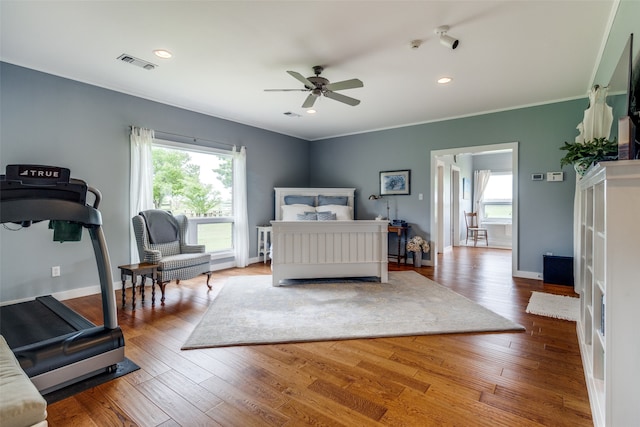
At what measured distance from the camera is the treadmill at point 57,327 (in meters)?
1.73

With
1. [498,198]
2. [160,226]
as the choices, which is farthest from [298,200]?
[498,198]

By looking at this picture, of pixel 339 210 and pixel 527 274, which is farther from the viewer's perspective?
pixel 339 210

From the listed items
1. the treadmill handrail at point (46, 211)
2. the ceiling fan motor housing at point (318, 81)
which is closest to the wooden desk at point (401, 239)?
the ceiling fan motor housing at point (318, 81)

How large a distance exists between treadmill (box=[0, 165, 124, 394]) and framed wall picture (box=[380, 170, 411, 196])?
4.97 m

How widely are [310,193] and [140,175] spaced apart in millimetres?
3159

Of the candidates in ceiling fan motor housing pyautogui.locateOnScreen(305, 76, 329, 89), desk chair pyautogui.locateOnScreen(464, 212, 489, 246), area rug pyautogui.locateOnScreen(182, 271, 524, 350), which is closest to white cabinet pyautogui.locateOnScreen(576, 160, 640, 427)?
area rug pyautogui.locateOnScreen(182, 271, 524, 350)

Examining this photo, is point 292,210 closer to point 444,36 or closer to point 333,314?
point 333,314

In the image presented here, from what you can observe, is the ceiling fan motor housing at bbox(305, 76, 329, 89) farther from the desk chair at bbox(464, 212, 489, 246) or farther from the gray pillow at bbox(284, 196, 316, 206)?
the desk chair at bbox(464, 212, 489, 246)

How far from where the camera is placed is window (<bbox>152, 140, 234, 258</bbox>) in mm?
4617

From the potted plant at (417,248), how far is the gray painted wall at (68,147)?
4.34 meters

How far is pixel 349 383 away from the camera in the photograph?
1928mm

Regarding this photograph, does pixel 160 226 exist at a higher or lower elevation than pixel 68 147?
lower

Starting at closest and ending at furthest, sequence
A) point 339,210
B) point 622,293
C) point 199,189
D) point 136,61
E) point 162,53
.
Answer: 1. point 622,293
2. point 162,53
3. point 136,61
4. point 199,189
5. point 339,210

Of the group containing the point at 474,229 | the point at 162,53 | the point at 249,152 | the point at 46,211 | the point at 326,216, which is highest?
the point at 162,53
